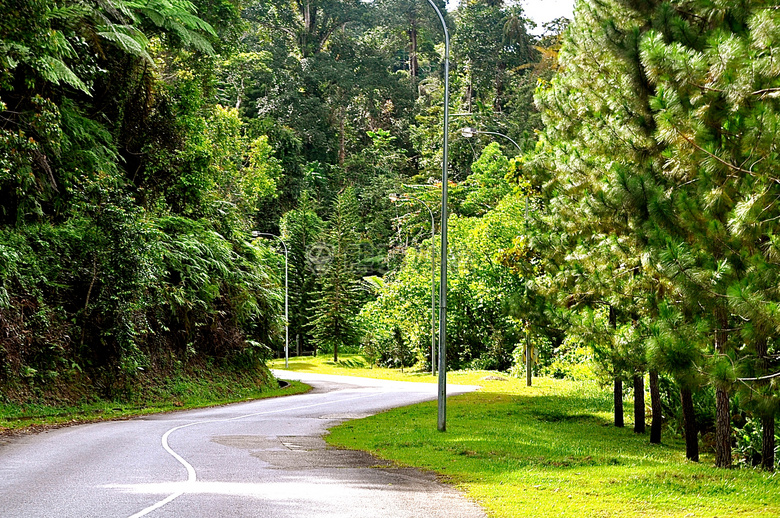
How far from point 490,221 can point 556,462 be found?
34524 millimetres

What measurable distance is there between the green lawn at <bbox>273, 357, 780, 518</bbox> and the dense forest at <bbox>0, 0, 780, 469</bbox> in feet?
4.10

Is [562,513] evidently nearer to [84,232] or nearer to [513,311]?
[513,311]

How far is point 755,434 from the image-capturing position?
15820 millimetres

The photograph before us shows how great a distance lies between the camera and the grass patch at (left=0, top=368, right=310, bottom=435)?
20.0 meters

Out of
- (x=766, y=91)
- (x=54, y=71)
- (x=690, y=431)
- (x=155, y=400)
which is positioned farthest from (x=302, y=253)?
(x=766, y=91)

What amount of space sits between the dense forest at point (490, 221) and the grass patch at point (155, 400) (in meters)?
0.52

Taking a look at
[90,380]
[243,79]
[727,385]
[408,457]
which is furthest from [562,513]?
[243,79]

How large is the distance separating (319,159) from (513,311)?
54.9 metres

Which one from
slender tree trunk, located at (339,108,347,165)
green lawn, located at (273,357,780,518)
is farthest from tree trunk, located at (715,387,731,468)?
slender tree trunk, located at (339,108,347,165)

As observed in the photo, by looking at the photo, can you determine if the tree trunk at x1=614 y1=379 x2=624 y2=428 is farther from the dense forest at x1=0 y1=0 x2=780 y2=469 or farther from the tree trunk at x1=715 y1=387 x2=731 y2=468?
the tree trunk at x1=715 y1=387 x2=731 y2=468

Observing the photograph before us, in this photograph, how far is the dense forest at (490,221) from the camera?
31.9 feet

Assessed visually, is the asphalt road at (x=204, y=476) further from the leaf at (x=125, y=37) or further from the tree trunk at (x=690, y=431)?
the leaf at (x=125, y=37)

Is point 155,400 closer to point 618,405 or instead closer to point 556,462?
point 618,405

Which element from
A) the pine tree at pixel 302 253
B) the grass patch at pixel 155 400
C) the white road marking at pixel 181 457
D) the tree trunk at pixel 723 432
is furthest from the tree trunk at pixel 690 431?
the pine tree at pixel 302 253
